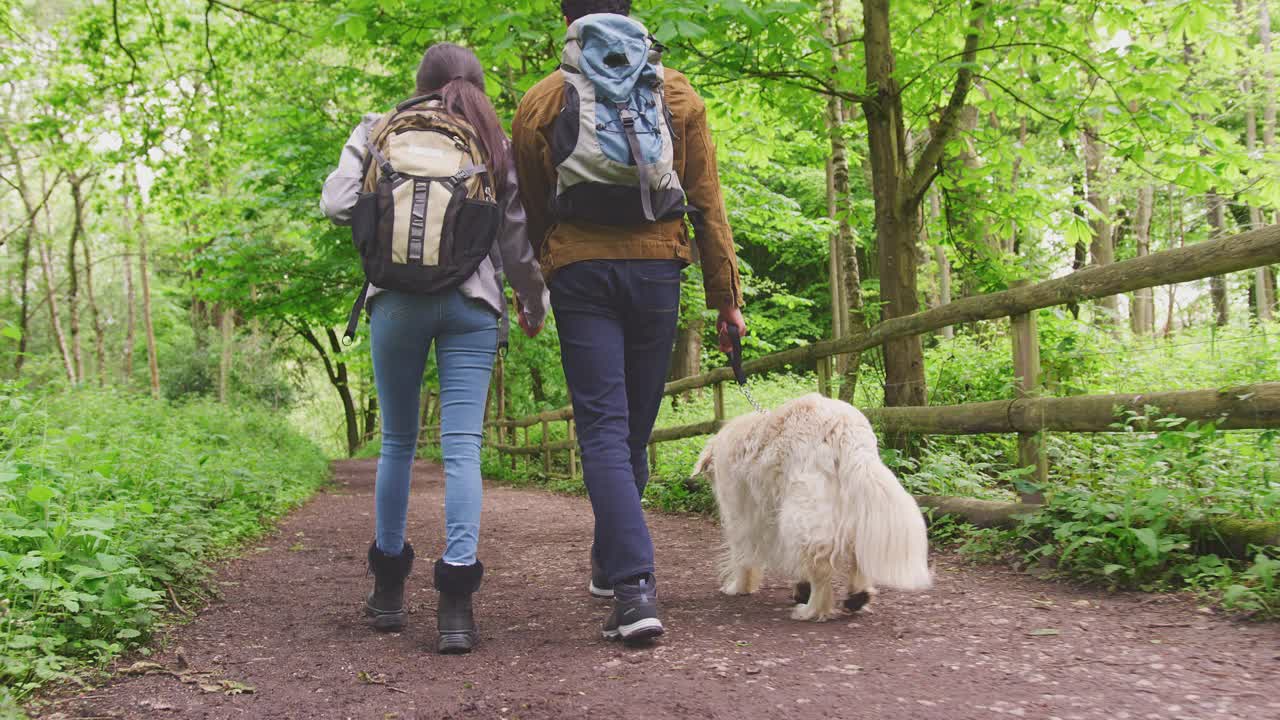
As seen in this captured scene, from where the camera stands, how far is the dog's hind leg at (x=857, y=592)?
301 cm

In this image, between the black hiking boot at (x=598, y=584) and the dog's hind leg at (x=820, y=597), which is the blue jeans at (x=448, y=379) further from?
the dog's hind leg at (x=820, y=597)

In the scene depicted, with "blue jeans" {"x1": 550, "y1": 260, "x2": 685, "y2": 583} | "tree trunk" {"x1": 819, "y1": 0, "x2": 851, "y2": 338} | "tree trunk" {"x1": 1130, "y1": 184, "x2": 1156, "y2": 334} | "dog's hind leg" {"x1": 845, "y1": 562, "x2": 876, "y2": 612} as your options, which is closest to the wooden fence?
A: "dog's hind leg" {"x1": 845, "y1": 562, "x2": 876, "y2": 612}

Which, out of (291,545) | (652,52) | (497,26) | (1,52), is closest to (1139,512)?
(652,52)

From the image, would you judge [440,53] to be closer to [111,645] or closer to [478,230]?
[478,230]

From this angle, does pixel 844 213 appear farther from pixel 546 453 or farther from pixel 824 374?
pixel 546 453

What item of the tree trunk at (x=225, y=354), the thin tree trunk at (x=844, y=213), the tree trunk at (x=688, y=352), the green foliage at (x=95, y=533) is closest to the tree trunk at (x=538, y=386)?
the tree trunk at (x=688, y=352)

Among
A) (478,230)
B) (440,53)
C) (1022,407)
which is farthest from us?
(1022,407)

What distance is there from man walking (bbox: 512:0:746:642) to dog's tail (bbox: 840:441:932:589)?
28.8 inches

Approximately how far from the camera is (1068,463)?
4020 mm

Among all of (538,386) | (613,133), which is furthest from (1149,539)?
(538,386)

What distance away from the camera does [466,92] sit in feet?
10.0

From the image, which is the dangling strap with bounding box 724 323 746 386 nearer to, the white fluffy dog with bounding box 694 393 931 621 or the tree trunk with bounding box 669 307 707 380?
the white fluffy dog with bounding box 694 393 931 621

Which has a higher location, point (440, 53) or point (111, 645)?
point (440, 53)

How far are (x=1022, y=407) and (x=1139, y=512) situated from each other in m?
0.80
